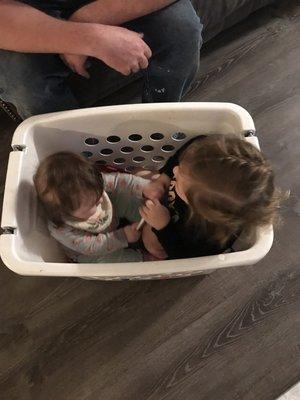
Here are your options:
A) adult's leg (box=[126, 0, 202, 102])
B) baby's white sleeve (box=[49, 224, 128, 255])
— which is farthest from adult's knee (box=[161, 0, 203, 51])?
baby's white sleeve (box=[49, 224, 128, 255])

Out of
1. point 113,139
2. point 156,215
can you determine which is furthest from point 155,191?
point 113,139

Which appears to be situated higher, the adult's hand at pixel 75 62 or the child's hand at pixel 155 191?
the adult's hand at pixel 75 62

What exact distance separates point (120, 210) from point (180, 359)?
1.22 ft

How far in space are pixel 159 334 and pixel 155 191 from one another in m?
0.37

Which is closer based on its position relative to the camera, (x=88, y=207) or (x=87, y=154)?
(x=88, y=207)

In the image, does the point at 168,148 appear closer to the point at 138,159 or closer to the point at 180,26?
the point at 138,159

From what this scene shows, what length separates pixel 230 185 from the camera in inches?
24.3

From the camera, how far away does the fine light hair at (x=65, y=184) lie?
2.47 ft

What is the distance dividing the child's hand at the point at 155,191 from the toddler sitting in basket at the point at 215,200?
0.10 feet

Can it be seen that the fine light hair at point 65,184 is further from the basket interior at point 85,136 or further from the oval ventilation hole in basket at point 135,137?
the oval ventilation hole in basket at point 135,137

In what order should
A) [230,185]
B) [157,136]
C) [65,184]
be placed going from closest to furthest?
[230,185]
[65,184]
[157,136]

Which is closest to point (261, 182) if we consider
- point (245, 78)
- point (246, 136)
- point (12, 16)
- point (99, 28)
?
point (246, 136)


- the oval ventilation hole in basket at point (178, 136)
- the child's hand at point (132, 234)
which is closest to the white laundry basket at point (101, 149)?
A: the oval ventilation hole in basket at point (178, 136)

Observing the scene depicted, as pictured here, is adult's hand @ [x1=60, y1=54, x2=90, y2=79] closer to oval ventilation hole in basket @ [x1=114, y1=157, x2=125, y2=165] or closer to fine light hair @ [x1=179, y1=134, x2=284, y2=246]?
oval ventilation hole in basket @ [x1=114, y1=157, x2=125, y2=165]
